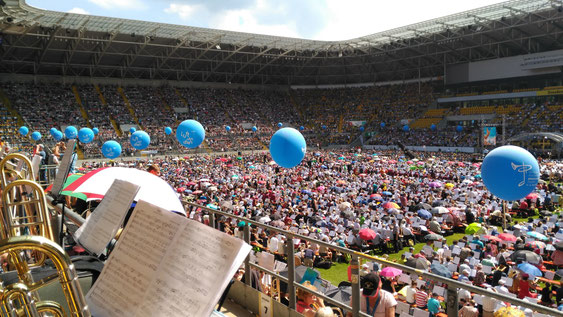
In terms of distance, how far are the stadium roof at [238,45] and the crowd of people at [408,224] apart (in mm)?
15910

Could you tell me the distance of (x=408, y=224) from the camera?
40.0 ft

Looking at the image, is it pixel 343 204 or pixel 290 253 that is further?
pixel 343 204

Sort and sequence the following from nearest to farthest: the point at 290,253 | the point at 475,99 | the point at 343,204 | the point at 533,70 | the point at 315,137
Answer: the point at 290,253 → the point at 343,204 → the point at 533,70 → the point at 475,99 → the point at 315,137

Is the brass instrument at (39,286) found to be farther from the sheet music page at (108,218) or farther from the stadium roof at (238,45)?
the stadium roof at (238,45)

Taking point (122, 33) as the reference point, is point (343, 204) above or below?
below

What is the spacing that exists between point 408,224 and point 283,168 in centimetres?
1371

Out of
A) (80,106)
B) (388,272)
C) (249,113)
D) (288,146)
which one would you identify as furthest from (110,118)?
(388,272)

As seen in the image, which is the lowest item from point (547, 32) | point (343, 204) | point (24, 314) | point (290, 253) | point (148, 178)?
point (343, 204)

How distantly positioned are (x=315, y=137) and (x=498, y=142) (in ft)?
62.6

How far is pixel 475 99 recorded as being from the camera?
143 feet

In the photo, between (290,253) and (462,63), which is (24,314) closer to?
(290,253)

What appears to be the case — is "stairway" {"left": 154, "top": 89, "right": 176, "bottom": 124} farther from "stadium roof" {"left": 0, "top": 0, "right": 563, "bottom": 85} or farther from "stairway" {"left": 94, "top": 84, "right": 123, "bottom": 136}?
"stairway" {"left": 94, "top": 84, "right": 123, "bottom": 136}

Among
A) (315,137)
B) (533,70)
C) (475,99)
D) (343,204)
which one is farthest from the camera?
→ (315,137)

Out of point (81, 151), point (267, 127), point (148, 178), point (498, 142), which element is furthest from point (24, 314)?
point (267, 127)
